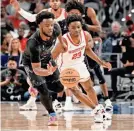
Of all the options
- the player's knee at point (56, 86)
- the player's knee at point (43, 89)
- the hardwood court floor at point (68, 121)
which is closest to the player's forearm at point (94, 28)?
the hardwood court floor at point (68, 121)

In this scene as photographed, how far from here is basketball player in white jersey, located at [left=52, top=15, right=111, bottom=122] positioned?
30.0 feet

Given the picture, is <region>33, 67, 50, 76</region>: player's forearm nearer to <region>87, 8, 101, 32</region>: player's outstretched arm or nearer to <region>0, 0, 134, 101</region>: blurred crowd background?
<region>87, 8, 101, 32</region>: player's outstretched arm

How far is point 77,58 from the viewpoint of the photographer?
9.61 metres

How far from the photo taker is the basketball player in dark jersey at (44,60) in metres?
8.52

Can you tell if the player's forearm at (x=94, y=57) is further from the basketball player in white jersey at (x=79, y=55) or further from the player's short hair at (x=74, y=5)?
the player's short hair at (x=74, y=5)

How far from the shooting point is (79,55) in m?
9.55

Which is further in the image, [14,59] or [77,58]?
[14,59]

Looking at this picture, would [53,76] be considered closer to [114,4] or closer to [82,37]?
[82,37]

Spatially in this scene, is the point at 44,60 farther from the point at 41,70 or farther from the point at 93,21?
the point at 93,21

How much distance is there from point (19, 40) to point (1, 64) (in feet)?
3.31

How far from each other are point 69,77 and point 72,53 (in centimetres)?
55

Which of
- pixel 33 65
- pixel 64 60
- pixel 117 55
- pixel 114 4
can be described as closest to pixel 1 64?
pixel 117 55

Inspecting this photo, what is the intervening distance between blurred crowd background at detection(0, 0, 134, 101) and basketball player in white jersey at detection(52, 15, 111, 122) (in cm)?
456

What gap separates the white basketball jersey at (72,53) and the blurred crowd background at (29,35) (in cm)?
Result: 445
